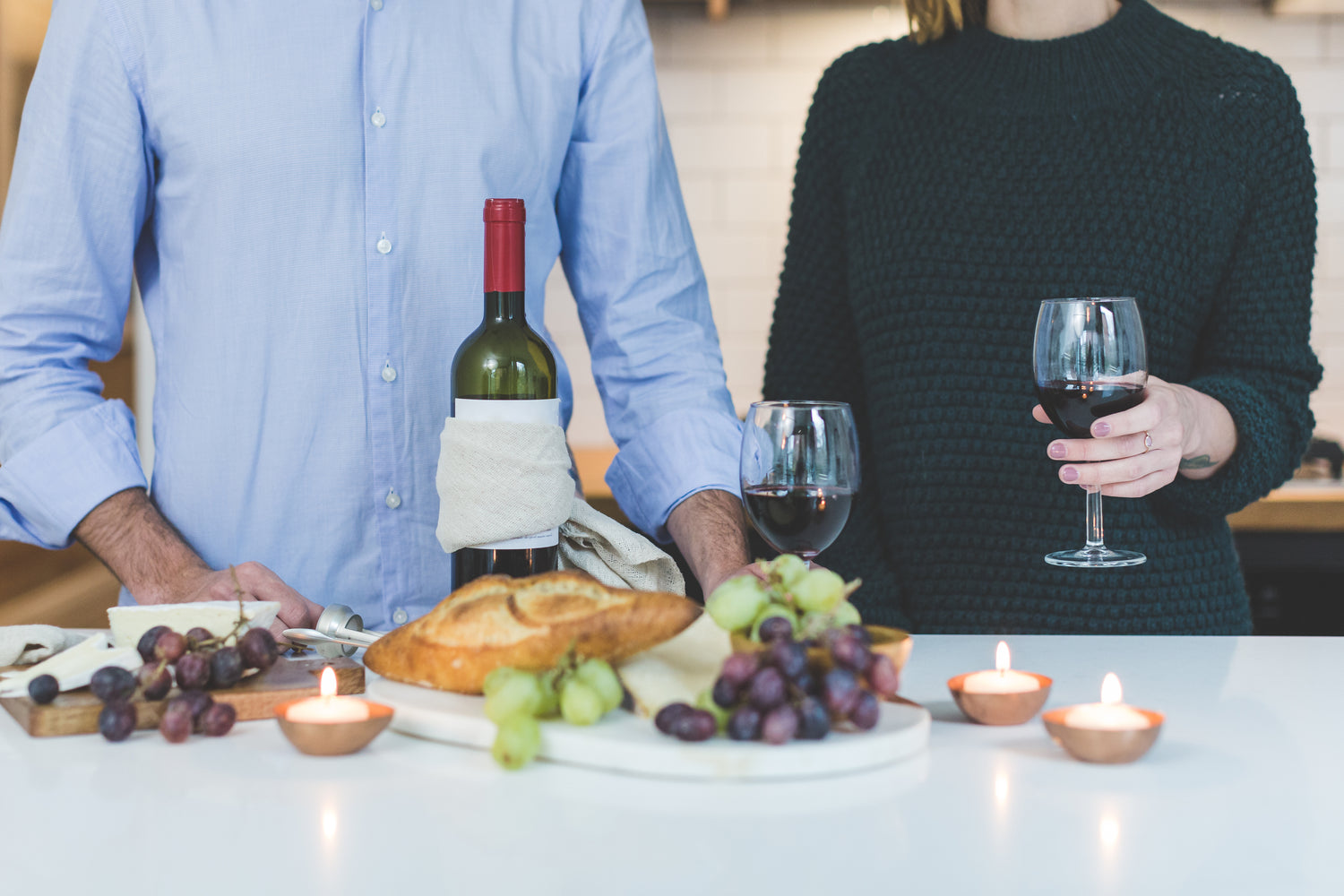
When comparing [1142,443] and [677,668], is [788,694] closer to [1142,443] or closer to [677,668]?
[677,668]

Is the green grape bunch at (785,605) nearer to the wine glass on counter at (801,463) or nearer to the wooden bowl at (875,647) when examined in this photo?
the wooden bowl at (875,647)

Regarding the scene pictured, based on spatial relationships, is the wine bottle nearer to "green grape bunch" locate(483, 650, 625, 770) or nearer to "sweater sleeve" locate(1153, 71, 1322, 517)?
"green grape bunch" locate(483, 650, 625, 770)

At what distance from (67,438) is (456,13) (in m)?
0.54

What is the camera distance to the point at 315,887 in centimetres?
54

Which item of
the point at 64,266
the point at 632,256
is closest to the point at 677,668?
the point at 632,256

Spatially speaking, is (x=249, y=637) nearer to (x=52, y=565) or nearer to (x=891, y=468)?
(x=891, y=468)

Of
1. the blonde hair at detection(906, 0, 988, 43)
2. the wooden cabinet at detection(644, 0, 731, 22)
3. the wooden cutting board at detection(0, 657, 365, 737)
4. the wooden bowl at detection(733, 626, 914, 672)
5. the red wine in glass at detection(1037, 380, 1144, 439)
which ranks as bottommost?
the wooden cutting board at detection(0, 657, 365, 737)

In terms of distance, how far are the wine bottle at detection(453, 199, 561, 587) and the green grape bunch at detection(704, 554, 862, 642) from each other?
0.26 metres

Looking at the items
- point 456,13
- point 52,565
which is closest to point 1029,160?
point 456,13

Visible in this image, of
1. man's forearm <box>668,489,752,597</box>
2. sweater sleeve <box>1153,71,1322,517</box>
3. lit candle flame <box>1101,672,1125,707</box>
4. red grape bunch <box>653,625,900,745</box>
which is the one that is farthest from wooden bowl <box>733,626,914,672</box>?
sweater sleeve <box>1153,71,1322,517</box>

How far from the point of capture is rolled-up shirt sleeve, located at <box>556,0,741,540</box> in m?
1.27

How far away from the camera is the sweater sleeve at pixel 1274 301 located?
1289 millimetres

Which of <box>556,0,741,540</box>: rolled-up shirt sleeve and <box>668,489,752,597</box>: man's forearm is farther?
<box>556,0,741,540</box>: rolled-up shirt sleeve

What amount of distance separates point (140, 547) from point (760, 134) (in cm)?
228
